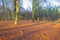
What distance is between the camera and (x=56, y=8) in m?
82.7

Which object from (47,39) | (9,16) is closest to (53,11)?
(9,16)

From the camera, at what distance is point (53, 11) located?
8225cm

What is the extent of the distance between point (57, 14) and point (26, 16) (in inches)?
1008

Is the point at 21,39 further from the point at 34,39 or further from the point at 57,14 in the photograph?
the point at 57,14

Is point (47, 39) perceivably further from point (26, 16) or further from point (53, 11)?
point (53, 11)

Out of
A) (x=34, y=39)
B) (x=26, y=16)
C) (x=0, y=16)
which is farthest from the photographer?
(x=26, y=16)

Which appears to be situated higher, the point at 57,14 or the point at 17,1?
the point at 17,1

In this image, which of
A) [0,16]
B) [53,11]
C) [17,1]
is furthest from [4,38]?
[53,11]

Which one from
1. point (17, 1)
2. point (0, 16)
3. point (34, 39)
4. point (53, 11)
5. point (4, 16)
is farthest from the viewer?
point (53, 11)

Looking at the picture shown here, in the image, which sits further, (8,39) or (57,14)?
(57,14)

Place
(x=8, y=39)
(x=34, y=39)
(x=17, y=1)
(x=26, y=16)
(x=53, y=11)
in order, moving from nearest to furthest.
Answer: (x=8, y=39)
(x=34, y=39)
(x=17, y=1)
(x=26, y=16)
(x=53, y=11)

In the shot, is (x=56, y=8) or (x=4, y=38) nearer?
(x=4, y=38)

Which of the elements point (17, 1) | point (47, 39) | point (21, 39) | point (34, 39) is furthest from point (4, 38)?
point (17, 1)

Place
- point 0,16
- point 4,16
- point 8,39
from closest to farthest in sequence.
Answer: point 8,39 → point 0,16 → point 4,16
